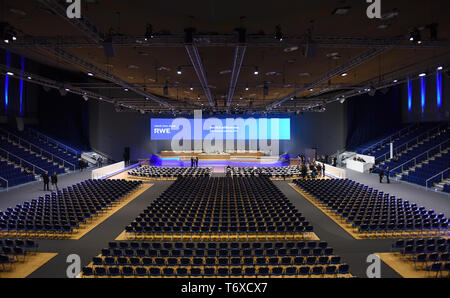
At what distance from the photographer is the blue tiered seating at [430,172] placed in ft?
60.7

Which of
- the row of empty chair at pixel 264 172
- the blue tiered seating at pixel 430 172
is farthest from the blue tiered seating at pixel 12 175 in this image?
the blue tiered seating at pixel 430 172

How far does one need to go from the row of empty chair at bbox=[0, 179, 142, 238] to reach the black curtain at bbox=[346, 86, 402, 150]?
26952 millimetres

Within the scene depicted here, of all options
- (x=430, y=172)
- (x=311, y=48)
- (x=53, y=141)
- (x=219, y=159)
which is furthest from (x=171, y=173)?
(x=430, y=172)

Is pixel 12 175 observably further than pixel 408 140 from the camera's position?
No

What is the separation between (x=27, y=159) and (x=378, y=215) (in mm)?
25512

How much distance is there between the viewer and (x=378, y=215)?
37.0 feet

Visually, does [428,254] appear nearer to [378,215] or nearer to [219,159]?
[378,215]

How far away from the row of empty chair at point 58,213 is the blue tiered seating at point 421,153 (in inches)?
854

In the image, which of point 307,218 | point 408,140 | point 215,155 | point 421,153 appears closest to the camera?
point 307,218

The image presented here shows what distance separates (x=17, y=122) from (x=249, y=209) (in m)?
25.1

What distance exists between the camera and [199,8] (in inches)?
322

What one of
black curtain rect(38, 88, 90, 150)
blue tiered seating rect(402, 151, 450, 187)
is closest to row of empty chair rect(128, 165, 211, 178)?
black curtain rect(38, 88, 90, 150)
